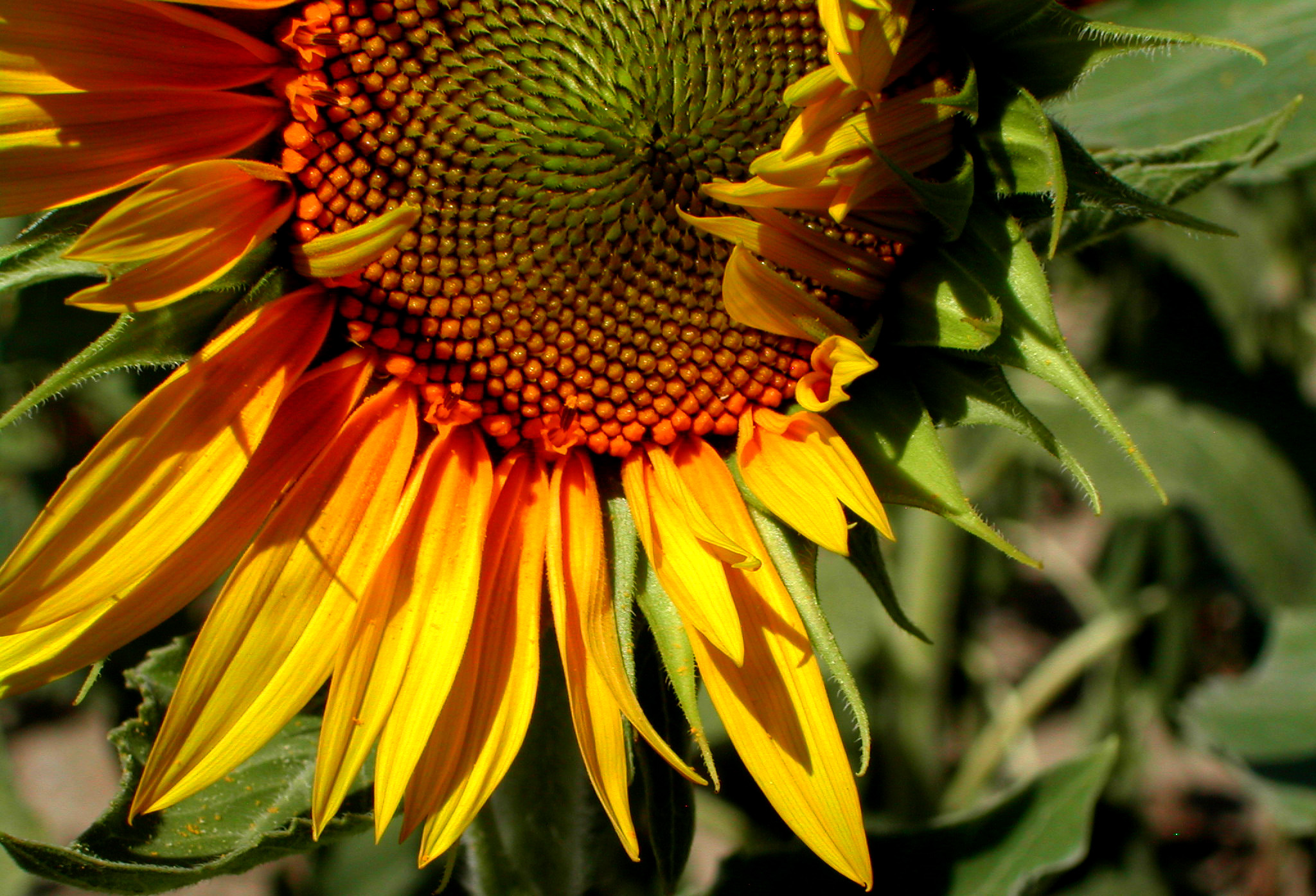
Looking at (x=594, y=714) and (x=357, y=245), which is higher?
(x=357, y=245)

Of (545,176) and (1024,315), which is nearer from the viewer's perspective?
(1024,315)

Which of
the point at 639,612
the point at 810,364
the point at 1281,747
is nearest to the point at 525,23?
the point at 810,364

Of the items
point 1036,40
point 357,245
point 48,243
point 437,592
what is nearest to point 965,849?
point 437,592

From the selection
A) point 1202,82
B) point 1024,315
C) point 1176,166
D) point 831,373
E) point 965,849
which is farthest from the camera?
point 1202,82

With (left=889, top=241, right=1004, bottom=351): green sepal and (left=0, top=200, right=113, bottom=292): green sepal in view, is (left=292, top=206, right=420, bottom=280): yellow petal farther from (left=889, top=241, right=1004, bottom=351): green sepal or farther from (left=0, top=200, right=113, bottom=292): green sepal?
(left=889, top=241, right=1004, bottom=351): green sepal

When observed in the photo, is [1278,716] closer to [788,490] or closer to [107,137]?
[788,490]

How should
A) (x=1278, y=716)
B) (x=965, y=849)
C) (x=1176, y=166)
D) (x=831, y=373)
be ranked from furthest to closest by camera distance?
(x=1278, y=716) → (x=965, y=849) → (x=1176, y=166) → (x=831, y=373)

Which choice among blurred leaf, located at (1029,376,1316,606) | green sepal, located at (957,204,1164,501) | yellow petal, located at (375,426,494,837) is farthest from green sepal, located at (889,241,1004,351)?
blurred leaf, located at (1029,376,1316,606)
